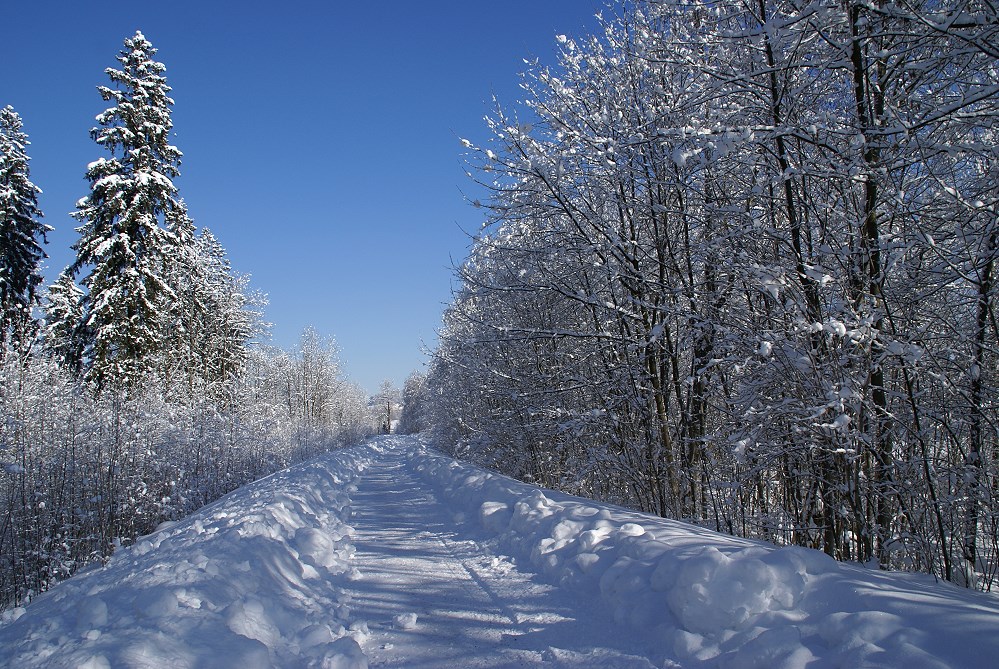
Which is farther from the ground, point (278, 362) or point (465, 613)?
point (278, 362)

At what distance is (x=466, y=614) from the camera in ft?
13.5

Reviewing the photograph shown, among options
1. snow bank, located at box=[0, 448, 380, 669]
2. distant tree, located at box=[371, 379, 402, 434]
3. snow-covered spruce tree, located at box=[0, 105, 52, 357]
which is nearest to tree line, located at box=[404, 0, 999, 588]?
snow bank, located at box=[0, 448, 380, 669]

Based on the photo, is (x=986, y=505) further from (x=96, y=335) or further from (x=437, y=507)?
(x=96, y=335)

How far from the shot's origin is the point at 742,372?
230 inches

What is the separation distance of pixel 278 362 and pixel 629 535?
2306 inches

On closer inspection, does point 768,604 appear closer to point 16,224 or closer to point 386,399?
point 16,224

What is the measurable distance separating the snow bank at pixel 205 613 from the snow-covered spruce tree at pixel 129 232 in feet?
45.0

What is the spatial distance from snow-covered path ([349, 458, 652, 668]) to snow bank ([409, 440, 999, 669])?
28 centimetres

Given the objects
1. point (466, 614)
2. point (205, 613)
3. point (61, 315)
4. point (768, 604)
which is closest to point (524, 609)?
point (466, 614)

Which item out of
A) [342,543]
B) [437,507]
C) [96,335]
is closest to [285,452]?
[96,335]

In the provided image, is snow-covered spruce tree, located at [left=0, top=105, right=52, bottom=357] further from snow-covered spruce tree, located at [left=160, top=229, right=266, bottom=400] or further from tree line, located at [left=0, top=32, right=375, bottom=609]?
snow-covered spruce tree, located at [left=160, top=229, right=266, bottom=400]

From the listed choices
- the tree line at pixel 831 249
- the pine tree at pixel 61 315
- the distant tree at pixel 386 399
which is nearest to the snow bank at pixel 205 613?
the tree line at pixel 831 249

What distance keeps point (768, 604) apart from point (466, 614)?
7.18 ft

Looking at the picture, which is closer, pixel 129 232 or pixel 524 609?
pixel 524 609
